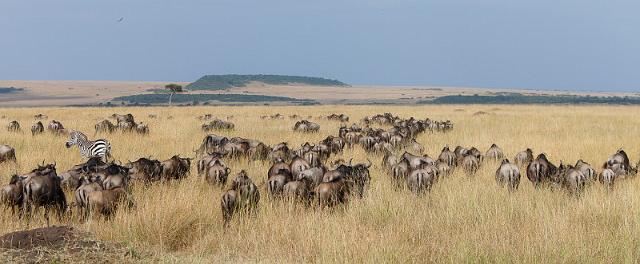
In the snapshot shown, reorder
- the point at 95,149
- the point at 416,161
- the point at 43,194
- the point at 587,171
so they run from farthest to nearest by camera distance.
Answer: the point at 95,149, the point at 416,161, the point at 587,171, the point at 43,194

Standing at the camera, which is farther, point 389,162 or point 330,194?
point 389,162

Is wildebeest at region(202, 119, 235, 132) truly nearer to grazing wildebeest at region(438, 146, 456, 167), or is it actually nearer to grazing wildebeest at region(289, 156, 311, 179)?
grazing wildebeest at region(438, 146, 456, 167)

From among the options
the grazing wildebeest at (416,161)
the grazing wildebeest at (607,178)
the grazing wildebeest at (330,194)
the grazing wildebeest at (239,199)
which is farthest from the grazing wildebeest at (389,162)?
the grazing wildebeest at (239,199)

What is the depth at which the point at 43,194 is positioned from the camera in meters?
8.38

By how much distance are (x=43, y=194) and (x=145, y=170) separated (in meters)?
2.90

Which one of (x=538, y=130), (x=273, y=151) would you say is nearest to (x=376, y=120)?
(x=538, y=130)

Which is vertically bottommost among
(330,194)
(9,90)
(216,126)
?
(9,90)

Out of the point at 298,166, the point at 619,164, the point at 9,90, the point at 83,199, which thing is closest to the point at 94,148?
the point at 298,166

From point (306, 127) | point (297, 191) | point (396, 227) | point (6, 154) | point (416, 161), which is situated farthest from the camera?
Answer: point (306, 127)

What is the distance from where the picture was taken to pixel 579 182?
10297mm

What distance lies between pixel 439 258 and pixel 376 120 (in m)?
27.5

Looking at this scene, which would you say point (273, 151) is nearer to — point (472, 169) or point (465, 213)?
point (472, 169)

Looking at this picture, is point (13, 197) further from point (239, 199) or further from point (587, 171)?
point (587, 171)

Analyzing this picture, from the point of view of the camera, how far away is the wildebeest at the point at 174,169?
11.6 meters
